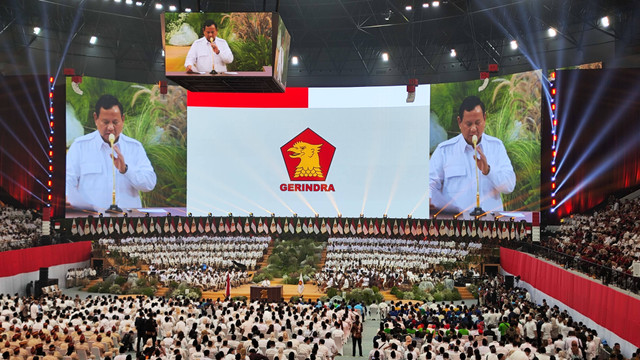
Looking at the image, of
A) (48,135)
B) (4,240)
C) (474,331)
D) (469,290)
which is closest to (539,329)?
(474,331)

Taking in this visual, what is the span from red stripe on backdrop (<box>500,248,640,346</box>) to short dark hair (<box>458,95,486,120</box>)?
12.9 meters

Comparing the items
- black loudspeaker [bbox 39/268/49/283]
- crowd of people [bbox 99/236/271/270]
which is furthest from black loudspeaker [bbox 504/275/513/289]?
black loudspeaker [bbox 39/268/49/283]

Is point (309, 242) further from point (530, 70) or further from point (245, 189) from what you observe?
point (530, 70)

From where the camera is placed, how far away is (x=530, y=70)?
39.0 meters

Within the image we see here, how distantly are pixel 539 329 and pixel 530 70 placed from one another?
22.7 m

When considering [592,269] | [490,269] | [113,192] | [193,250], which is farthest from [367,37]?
[592,269]

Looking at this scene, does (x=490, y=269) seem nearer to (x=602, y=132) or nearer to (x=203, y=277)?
(x=602, y=132)

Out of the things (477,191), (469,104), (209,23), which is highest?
(469,104)

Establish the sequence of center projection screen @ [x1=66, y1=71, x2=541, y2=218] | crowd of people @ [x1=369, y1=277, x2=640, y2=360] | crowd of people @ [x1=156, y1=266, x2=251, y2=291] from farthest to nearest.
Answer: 1. center projection screen @ [x1=66, y1=71, x2=541, y2=218]
2. crowd of people @ [x1=156, y1=266, x2=251, y2=291]
3. crowd of people @ [x1=369, y1=277, x2=640, y2=360]

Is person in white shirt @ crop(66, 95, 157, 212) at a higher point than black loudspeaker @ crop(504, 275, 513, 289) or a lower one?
higher

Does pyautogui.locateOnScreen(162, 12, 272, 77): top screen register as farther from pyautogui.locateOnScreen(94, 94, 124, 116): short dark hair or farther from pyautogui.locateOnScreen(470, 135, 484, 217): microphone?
pyautogui.locateOnScreen(94, 94, 124, 116): short dark hair

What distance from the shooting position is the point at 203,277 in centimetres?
3369

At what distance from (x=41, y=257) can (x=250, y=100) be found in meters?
18.4

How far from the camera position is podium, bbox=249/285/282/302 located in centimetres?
2853
